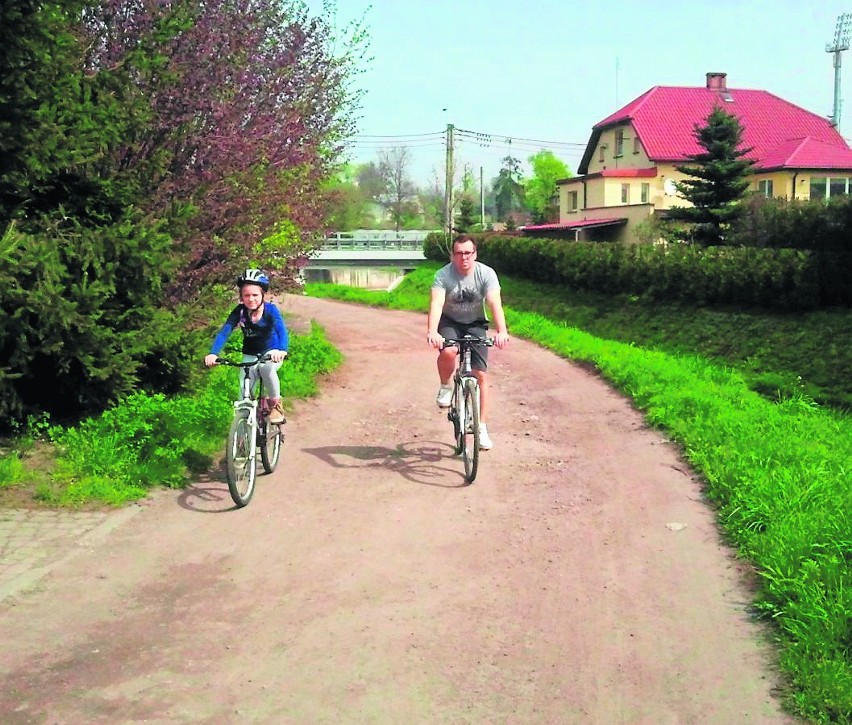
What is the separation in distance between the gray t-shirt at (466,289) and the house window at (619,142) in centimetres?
4898

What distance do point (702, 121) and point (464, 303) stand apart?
47.1m

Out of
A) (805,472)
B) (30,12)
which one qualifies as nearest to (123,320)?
(30,12)

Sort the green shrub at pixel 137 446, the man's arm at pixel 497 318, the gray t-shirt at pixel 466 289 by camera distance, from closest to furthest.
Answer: the green shrub at pixel 137 446, the man's arm at pixel 497 318, the gray t-shirt at pixel 466 289

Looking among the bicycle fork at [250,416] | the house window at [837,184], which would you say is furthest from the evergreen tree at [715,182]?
the bicycle fork at [250,416]

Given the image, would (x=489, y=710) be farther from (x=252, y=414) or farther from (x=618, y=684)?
(x=252, y=414)

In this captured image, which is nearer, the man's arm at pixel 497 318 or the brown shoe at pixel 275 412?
the brown shoe at pixel 275 412

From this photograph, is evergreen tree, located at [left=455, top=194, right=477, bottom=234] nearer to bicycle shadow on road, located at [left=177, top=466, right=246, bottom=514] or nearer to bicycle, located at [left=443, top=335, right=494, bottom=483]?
bicycle, located at [left=443, top=335, right=494, bottom=483]

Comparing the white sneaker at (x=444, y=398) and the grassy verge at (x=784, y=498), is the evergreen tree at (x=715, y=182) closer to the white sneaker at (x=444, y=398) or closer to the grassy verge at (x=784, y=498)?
the grassy verge at (x=784, y=498)

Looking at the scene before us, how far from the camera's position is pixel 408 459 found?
28.4 feet

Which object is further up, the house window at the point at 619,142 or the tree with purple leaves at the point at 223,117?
the house window at the point at 619,142

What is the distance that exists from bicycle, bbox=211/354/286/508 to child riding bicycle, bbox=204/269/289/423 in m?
0.07

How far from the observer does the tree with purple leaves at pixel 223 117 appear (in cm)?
915

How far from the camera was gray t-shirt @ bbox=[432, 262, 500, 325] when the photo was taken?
27.1 ft

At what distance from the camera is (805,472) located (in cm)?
A: 761
